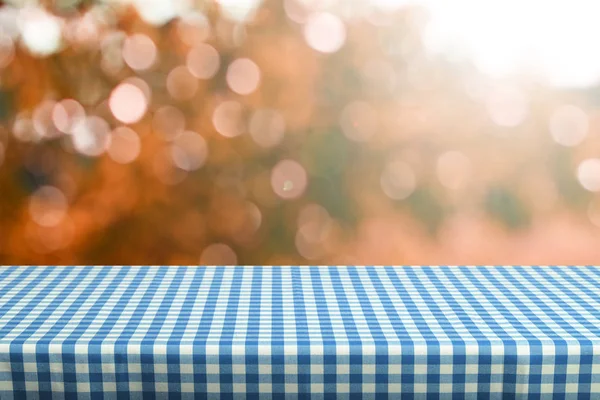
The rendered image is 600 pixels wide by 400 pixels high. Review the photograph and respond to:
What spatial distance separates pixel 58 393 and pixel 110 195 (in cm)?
98

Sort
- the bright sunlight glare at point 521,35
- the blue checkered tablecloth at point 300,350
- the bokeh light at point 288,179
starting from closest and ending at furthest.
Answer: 1. the blue checkered tablecloth at point 300,350
2. the bright sunlight glare at point 521,35
3. the bokeh light at point 288,179

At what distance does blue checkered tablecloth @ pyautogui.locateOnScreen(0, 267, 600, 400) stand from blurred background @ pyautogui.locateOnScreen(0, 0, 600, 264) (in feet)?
2.43

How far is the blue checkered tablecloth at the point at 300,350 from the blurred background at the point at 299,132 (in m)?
0.74

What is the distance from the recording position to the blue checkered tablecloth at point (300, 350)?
118 cm

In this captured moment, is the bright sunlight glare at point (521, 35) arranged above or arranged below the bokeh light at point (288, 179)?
above

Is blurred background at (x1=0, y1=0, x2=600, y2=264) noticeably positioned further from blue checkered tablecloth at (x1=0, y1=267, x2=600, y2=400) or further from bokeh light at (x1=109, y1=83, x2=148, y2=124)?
blue checkered tablecloth at (x1=0, y1=267, x2=600, y2=400)

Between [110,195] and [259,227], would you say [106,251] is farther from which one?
[259,227]

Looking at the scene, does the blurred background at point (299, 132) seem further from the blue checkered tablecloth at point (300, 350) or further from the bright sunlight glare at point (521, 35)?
the blue checkered tablecloth at point (300, 350)

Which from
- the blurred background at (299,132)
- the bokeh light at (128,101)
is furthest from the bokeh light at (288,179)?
the bokeh light at (128,101)

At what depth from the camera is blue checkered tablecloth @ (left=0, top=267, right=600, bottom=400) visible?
1.18 metres

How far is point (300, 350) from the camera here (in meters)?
1.18

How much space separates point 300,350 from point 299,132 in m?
0.98

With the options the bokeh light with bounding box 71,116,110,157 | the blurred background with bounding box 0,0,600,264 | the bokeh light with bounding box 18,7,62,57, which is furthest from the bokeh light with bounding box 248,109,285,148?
the bokeh light with bounding box 18,7,62,57

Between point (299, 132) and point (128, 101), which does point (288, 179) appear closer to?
point (299, 132)
